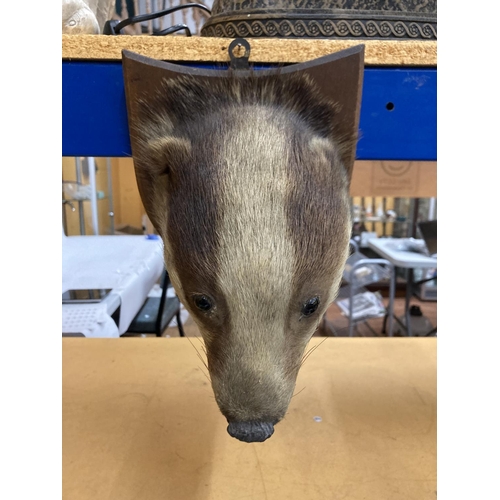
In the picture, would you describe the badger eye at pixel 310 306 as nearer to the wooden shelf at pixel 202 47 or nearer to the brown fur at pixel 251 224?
the brown fur at pixel 251 224

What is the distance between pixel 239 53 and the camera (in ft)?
1.21

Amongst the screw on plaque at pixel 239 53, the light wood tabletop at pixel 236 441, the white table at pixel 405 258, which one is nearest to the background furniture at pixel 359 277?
the white table at pixel 405 258

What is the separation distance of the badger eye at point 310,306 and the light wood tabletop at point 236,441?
0.32 meters

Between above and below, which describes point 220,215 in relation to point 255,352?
above

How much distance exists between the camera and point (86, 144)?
41 cm

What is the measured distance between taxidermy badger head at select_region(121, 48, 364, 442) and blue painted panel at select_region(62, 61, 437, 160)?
71 mm

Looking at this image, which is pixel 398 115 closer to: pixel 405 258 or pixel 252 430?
pixel 252 430

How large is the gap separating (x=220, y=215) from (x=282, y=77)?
138 millimetres

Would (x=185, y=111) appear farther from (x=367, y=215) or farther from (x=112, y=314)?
(x=367, y=215)

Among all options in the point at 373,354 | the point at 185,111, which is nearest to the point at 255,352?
the point at 185,111

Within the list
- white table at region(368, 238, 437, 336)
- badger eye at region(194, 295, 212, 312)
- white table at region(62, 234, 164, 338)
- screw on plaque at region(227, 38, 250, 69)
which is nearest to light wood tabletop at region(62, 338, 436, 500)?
white table at region(62, 234, 164, 338)

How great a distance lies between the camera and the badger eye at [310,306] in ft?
1.03

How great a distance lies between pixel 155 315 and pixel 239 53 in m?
1.25

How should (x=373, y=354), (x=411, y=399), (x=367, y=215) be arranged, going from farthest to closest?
1. (x=367, y=215)
2. (x=373, y=354)
3. (x=411, y=399)
